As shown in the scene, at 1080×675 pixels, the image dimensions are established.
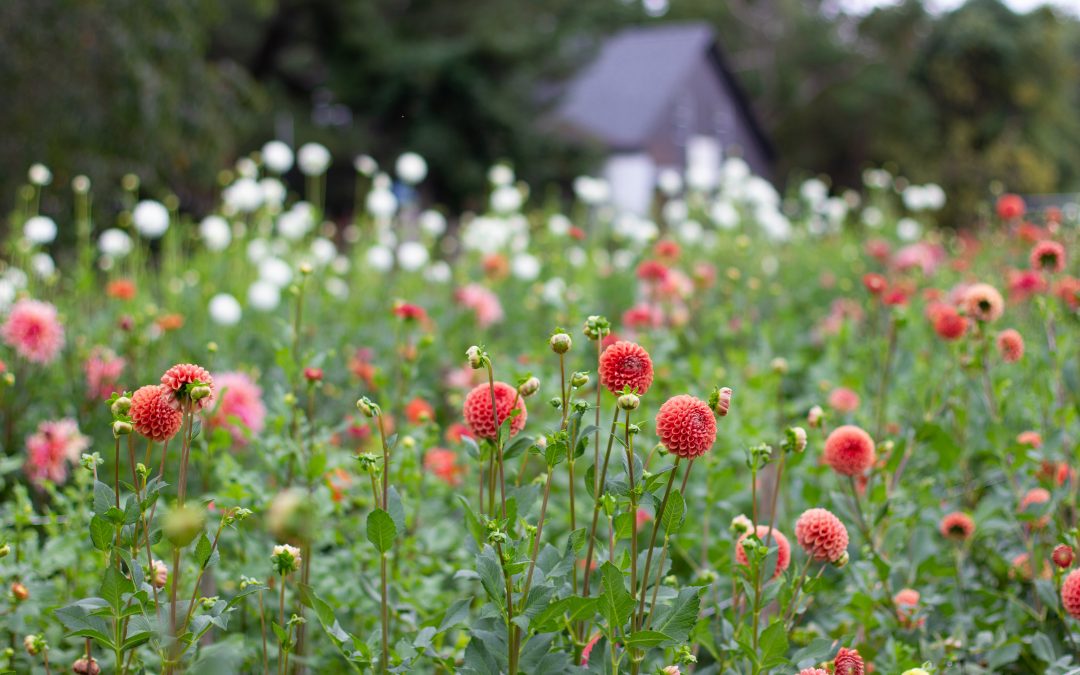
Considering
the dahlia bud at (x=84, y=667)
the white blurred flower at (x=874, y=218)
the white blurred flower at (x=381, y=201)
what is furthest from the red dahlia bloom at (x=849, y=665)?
the white blurred flower at (x=874, y=218)

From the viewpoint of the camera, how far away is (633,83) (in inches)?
862

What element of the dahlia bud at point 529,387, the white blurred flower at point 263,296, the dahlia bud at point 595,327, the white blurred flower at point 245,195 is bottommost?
the dahlia bud at point 529,387

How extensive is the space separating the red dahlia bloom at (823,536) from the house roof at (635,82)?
17452 millimetres

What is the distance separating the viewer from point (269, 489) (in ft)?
5.82

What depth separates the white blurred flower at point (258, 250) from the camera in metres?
3.70

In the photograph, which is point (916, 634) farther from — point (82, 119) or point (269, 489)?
point (82, 119)

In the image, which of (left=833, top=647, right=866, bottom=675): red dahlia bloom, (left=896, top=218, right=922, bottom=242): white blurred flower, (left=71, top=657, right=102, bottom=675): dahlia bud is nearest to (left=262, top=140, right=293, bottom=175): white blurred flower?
(left=71, top=657, right=102, bottom=675): dahlia bud

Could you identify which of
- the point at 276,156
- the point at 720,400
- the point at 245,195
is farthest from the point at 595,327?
the point at 276,156

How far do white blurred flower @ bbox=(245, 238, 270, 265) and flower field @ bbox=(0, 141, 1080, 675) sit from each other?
0.02 metres

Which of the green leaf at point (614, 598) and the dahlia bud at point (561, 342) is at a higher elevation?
the dahlia bud at point (561, 342)

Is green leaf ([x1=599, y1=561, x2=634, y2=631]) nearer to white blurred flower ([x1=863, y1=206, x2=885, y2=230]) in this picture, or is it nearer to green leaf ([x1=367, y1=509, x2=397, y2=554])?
green leaf ([x1=367, y1=509, x2=397, y2=554])

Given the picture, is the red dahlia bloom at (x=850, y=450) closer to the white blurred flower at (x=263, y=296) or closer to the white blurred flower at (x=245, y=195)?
the white blurred flower at (x=263, y=296)

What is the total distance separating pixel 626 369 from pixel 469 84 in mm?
14249

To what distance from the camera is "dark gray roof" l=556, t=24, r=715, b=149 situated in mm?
20328
